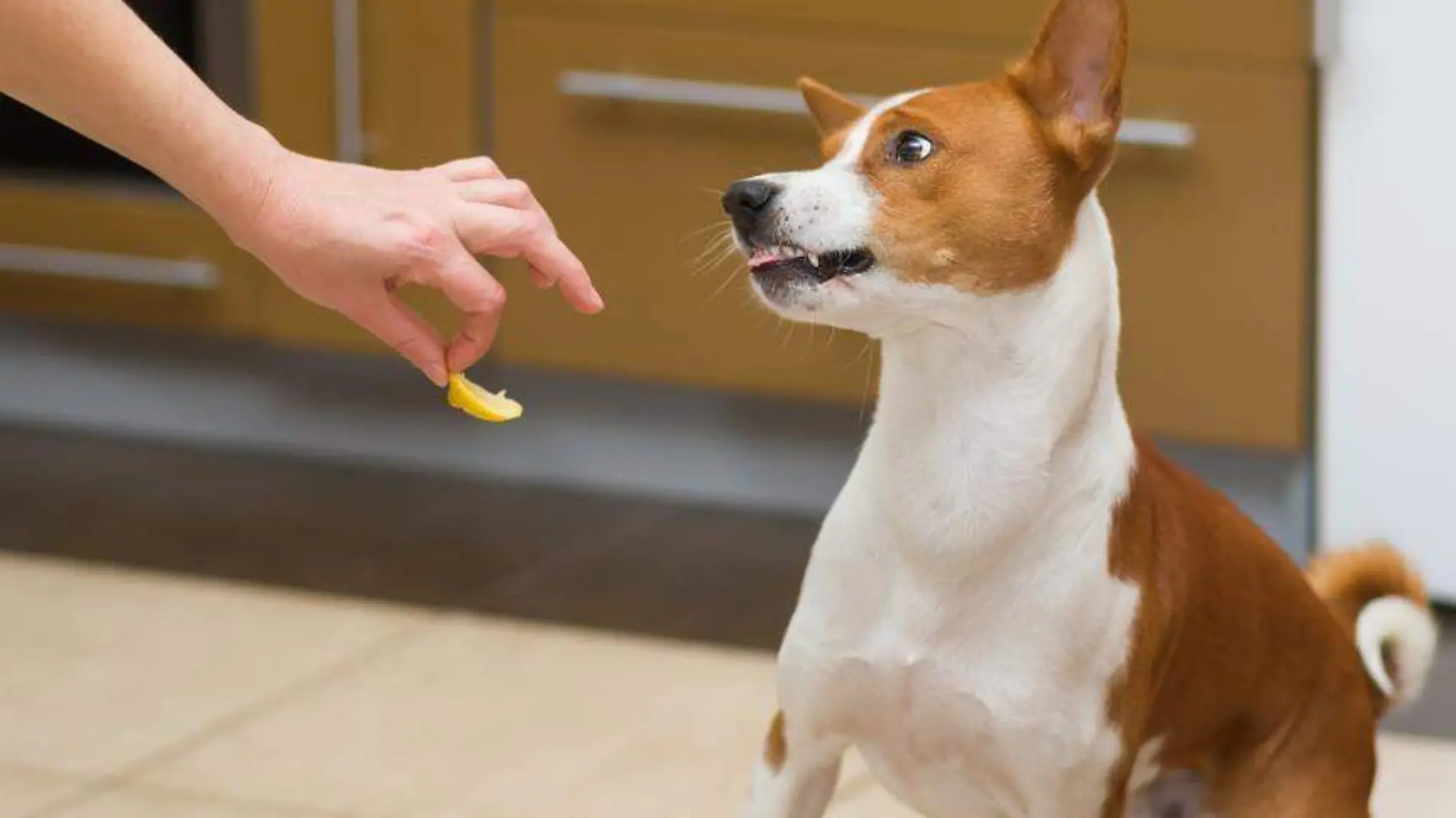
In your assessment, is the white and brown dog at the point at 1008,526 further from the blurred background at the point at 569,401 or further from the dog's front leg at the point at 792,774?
the blurred background at the point at 569,401

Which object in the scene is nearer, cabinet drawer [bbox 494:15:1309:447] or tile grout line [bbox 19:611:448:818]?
tile grout line [bbox 19:611:448:818]

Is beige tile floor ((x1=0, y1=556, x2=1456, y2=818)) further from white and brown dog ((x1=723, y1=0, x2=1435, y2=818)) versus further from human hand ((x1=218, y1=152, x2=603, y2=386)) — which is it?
human hand ((x1=218, y1=152, x2=603, y2=386))

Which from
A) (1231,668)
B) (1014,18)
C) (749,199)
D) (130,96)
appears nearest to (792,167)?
(1014,18)

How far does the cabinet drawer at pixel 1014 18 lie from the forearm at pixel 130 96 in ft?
4.85

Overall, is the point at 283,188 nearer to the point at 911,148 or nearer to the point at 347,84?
the point at 911,148

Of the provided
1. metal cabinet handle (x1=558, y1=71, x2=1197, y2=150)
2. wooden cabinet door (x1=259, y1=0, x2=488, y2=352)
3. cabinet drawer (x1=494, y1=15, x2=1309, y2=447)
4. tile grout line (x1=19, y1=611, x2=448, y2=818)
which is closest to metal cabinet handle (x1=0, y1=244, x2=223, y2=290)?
wooden cabinet door (x1=259, y1=0, x2=488, y2=352)

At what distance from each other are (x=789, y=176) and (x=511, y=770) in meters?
0.96

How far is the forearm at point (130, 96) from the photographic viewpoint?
58.4 inches

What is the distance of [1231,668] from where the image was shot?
6.32ft

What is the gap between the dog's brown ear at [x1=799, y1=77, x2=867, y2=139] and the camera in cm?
187

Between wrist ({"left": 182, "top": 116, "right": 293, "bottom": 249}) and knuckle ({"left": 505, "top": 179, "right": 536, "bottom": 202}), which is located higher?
wrist ({"left": 182, "top": 116, "right": 293, "bottom": 249})

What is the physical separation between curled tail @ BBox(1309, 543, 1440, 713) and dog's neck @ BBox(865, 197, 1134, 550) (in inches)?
15.0

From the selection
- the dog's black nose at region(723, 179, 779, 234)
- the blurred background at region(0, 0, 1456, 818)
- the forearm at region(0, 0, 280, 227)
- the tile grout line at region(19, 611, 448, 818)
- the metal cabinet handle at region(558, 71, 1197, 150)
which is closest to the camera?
the forearm at region(0, 0, 280, 227)

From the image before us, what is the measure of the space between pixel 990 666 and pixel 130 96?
69 cm
